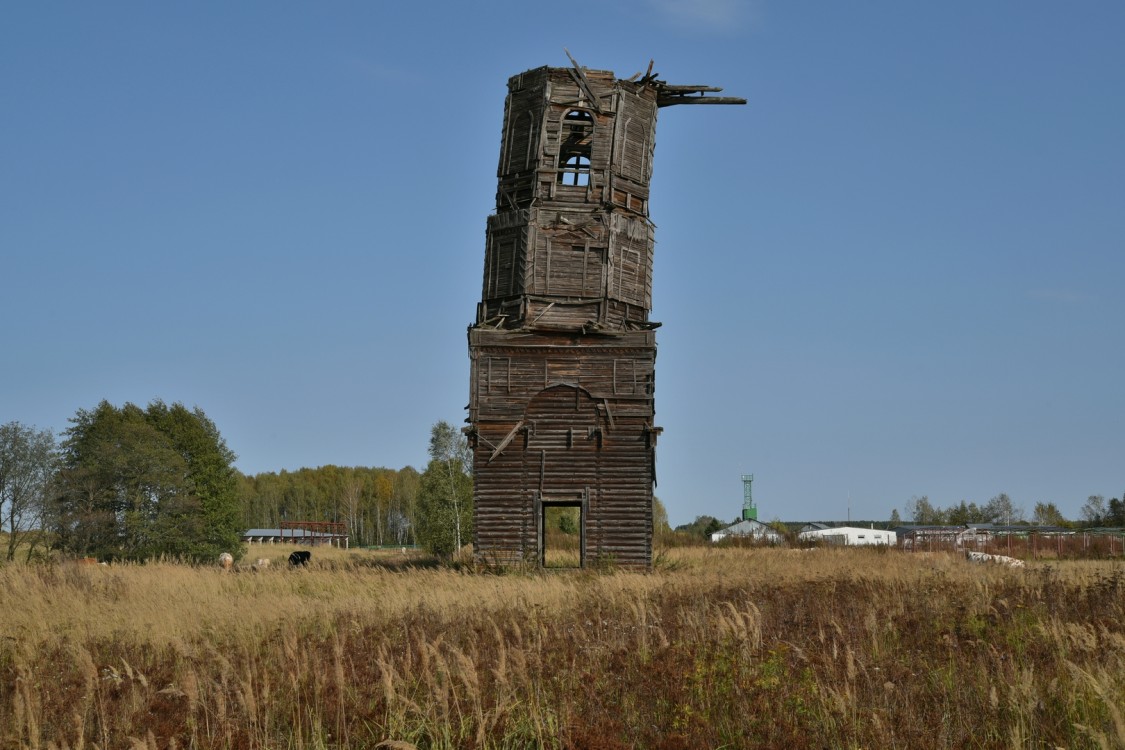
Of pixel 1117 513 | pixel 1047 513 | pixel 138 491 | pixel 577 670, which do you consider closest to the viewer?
pixel 577 670

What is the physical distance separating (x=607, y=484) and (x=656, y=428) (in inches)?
80.0

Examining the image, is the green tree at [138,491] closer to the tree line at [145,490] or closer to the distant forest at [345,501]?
the tree line at [145,490]

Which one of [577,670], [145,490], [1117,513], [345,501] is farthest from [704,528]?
[577,670]

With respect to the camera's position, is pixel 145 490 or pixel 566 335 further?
pixel 145 490

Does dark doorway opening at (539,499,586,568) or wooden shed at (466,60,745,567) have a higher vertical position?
wooden shed at (466,60,745,567)

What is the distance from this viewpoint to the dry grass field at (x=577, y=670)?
7129 millimetres

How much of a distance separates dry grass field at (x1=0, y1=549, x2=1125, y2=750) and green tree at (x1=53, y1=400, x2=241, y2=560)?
3582 cm

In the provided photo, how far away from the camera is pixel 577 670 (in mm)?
9195

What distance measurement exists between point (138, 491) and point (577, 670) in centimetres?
4854

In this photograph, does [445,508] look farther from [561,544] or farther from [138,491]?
[561,544]

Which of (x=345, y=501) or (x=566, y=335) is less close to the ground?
(x=566, y=335)

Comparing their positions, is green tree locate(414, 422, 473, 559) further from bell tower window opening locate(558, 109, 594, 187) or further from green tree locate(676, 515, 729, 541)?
bell tower window opening locate(558, 109, 594, 187)

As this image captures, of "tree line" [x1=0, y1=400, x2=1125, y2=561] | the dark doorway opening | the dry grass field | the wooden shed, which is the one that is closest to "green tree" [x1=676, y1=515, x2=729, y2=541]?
"tree line" [x1=0, y1=400, x2=1125, y2=561]

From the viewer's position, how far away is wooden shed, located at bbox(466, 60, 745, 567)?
91.7ft
